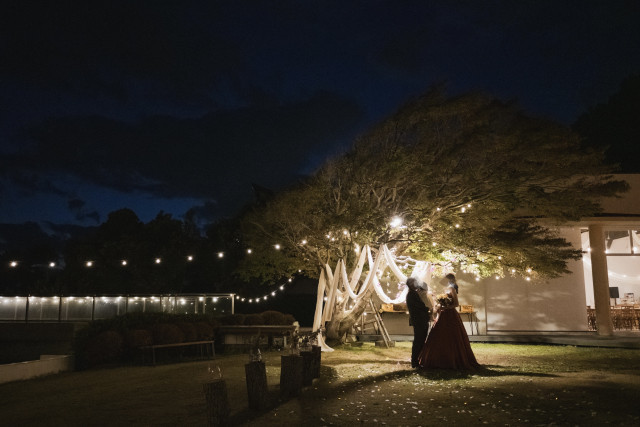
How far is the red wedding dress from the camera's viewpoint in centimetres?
895

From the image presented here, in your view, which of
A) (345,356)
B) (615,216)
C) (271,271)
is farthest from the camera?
(271,271)

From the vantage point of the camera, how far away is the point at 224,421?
544 cm

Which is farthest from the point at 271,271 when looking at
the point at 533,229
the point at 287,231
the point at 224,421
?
the point at 224,421

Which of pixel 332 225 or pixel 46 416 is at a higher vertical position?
pixel 332 225

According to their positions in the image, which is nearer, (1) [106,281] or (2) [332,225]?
(2) [332,225]

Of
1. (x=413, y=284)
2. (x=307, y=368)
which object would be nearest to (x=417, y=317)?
(x=413, y=284)

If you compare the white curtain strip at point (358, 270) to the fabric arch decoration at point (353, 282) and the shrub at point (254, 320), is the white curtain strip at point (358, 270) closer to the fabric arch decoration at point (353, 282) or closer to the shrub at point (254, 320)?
the fabric arch decoration at point (353, 282)

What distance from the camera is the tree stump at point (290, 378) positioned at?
6965 millimetres

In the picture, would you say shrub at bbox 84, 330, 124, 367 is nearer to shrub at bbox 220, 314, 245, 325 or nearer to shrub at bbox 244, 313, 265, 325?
shrub at bbox 220, 314, 245, 325

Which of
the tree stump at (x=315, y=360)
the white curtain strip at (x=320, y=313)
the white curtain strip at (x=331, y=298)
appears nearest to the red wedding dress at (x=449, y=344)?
the tree stump at (x=315, y=360)

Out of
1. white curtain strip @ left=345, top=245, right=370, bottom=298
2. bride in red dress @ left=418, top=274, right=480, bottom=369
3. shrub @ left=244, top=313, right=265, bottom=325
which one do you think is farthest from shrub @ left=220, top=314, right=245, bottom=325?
bride in red dress @ left=418, top=274, right=480, bottom=369

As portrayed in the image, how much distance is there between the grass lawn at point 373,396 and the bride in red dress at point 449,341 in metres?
0.35

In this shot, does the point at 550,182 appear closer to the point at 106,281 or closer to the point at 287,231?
the point at 287,231

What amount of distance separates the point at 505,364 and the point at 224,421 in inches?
256
